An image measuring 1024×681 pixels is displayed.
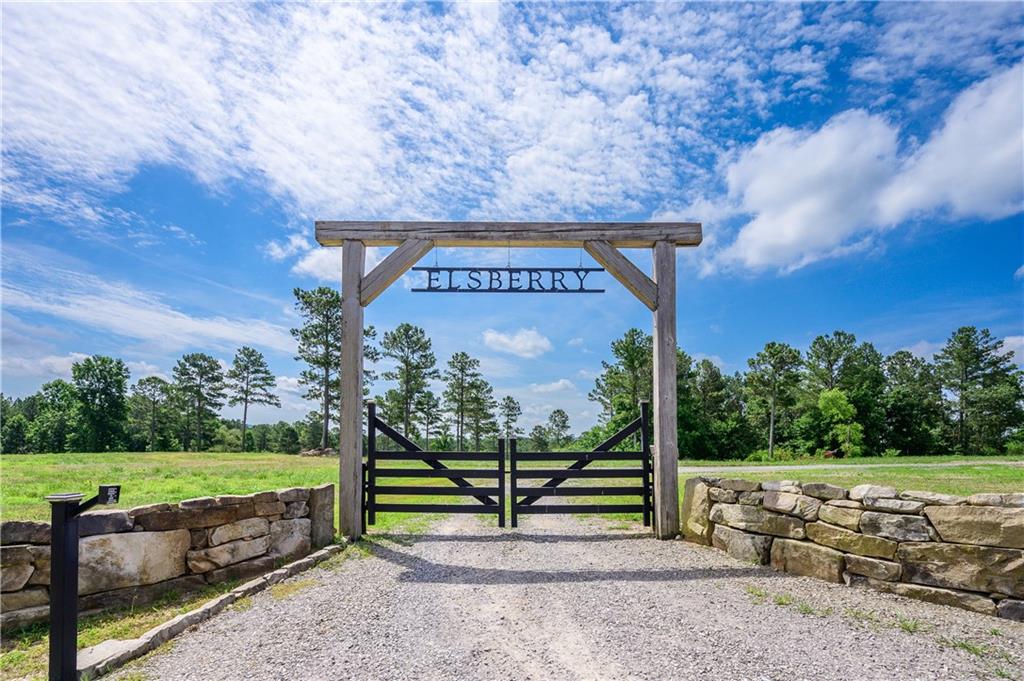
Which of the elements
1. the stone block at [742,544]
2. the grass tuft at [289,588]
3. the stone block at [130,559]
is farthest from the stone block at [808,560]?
the stone block at [130,559]

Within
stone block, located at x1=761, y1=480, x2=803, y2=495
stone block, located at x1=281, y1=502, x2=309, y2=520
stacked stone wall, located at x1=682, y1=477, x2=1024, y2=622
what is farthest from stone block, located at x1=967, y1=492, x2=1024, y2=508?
stone block, located at x1=281, y1=502, x2=309, y2=520

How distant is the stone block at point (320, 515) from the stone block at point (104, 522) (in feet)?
7.49

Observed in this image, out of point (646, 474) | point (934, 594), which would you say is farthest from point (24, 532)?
point (934, 594)

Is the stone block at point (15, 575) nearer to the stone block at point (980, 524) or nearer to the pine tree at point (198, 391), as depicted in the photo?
the stone block at point (980, 524)

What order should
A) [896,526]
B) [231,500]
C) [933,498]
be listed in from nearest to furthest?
[933,498]
[896,526]
[231,500]

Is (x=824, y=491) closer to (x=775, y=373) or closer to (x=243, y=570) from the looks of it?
(x=243, y=570)

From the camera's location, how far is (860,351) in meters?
41.1

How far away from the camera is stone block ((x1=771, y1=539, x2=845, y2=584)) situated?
5344 millimetres

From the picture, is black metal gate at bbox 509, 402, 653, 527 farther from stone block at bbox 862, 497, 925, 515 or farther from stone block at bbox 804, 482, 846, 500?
stone block at bbox 862, 497, 925, 515

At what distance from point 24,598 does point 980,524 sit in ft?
25.1

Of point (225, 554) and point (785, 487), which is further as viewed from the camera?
point (785, 487)

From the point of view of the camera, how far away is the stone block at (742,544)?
6.08 metres

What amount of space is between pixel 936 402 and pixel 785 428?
1112 cm

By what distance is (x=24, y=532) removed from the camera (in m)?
3.91
